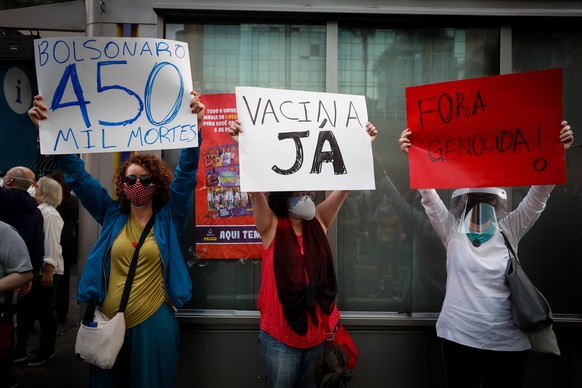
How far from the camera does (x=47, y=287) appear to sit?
5055 mm

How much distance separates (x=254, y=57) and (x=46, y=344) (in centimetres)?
→ 376

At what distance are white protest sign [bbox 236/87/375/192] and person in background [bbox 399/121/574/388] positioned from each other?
37cm

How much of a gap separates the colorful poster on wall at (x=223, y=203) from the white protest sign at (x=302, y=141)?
107cm

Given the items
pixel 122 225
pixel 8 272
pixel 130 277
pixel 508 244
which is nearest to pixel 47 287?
pixel 8 272

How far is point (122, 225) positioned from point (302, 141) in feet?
3.93

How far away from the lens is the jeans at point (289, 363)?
9.05 ft

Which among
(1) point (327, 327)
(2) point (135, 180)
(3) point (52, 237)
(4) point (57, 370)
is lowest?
(4) point (57, 370)

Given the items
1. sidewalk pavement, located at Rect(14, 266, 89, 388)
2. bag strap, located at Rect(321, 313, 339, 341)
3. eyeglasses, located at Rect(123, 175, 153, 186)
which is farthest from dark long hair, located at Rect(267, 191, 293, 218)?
sidewalk pavement, located at Rect(14, 266, 89, 388)

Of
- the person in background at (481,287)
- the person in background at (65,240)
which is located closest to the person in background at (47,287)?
the person in background at (65,240)

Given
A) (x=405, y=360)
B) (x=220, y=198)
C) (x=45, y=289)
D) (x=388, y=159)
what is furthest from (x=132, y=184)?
(x=45, y=289)

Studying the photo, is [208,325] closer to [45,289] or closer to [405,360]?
[405,360]

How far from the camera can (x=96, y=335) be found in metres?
2.61

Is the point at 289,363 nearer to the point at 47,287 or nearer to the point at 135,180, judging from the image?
the point at 135,180

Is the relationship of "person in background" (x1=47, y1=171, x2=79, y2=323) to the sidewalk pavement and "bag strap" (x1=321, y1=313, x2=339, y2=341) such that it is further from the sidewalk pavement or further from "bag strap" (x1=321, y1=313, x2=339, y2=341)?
"bag strap" (x1=321, y1=313, x2=339, y2=341)
